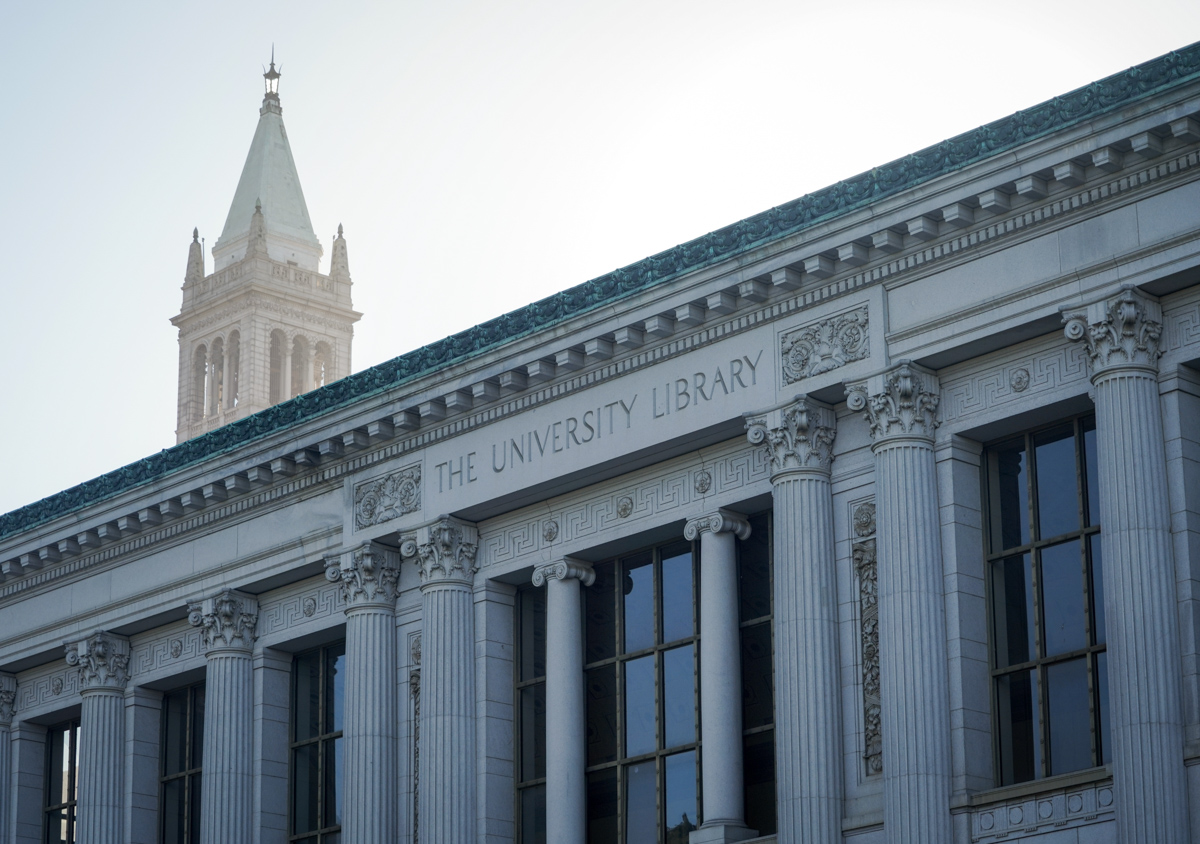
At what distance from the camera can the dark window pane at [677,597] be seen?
33094 mm

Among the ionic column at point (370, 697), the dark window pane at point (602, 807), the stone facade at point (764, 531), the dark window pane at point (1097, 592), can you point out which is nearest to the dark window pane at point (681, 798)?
the stone facade at point (764, 531)

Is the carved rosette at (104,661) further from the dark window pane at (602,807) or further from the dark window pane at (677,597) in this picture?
the dark window pane at (677,597)

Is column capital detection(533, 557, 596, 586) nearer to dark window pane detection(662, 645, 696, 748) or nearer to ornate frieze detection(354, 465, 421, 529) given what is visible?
dark window pane detection(662, 645, 696, 748)

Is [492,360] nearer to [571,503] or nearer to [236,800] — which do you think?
[571,503]

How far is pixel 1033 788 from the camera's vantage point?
27.0 metres

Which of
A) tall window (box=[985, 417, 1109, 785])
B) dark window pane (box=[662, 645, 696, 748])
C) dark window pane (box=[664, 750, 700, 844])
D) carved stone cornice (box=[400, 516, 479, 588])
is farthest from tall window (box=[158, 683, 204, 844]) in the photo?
tall window (box=[985, 417, 1109, 785])

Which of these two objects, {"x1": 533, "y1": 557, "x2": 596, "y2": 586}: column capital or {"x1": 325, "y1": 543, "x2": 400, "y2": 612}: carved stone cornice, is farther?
{"x1": 325, "y1": 543, "x2": 400, "y2": 612}: carved stone cornice

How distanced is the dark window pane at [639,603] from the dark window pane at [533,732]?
202cm

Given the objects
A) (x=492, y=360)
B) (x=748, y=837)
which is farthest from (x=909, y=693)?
(x=492, y=360)

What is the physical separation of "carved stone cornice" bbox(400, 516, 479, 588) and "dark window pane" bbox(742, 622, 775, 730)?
5.54 metres

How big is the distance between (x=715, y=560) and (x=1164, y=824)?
886 cm

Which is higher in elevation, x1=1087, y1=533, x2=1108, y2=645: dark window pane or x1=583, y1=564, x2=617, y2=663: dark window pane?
x1=583, y1=564, x2=617, y2=663: dark window pane

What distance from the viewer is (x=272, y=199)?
122 meters

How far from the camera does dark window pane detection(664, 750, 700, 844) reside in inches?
1261
